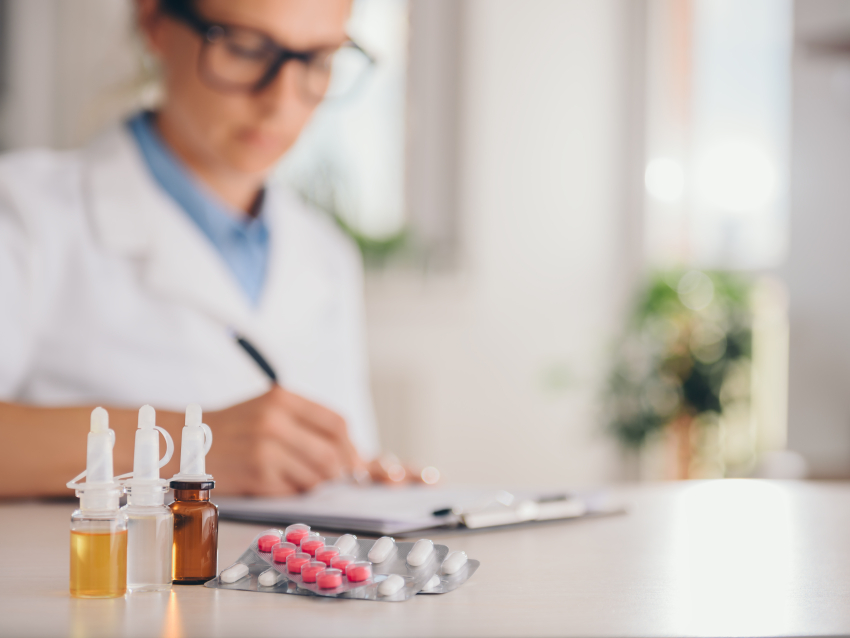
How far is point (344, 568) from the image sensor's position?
45cm

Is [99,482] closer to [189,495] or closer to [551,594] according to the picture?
[189,495]

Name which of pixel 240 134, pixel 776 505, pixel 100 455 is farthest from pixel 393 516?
pixel 240 134

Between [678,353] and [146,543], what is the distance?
234 cm

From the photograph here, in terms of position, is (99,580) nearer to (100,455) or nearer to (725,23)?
(100,455)

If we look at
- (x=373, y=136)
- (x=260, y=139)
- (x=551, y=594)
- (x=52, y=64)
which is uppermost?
(x=52, y=64)

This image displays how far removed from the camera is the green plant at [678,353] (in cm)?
255

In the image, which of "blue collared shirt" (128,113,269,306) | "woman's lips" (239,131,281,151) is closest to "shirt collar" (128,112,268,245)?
"blue collared shirt" (128,113,269,306)

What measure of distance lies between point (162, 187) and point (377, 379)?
5.63 feet

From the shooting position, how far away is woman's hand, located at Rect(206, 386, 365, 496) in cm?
77

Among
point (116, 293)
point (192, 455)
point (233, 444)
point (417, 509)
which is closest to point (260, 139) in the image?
point (116, 293)

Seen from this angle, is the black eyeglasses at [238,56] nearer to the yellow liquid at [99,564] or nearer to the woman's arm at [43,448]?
the woman's arm at [43,448]

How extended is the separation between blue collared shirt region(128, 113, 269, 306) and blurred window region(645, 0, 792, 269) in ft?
6.55

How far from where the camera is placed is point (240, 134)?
40.1 inches

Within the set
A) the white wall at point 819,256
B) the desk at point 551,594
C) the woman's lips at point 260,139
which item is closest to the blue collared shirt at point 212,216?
the woman's lips at point 260,139
